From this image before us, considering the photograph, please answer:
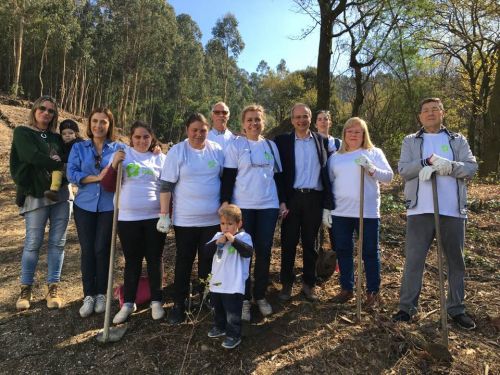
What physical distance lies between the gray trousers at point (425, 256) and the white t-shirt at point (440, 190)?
0.26ft

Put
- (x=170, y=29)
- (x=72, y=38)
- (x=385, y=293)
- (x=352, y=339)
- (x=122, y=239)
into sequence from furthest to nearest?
(x=170, y=29)
(x=72, y=38)
(x=385, y=293)
(x=122, y=239)
(x=352, y=339)

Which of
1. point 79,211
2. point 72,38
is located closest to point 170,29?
point 72,38

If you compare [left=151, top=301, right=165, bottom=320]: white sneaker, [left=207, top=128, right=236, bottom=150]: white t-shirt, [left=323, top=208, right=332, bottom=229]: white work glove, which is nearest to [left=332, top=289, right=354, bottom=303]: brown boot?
[left=323, top=208, right=332, bottom=229]: white work glove

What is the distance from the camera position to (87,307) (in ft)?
13.0

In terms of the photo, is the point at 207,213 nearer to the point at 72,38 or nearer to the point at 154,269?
the point at 154,269

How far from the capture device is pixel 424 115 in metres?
3.64

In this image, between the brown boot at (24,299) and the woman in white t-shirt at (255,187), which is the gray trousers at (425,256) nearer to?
the woman in white t-shirt at (255,187)

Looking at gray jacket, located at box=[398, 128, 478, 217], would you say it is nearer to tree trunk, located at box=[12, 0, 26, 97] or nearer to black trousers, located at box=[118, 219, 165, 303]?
black trousers, located at box=[118, 219, 165, 303]

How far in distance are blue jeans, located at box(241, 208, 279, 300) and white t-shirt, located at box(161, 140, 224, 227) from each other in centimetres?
35

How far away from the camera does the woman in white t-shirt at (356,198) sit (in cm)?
385

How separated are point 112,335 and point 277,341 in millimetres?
1535

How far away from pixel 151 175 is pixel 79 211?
34.3 inches

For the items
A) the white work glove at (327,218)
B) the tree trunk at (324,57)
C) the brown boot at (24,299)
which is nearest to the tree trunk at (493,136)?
the tree trunk at (324,57)

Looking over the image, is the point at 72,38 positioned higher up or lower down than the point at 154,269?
higher up
